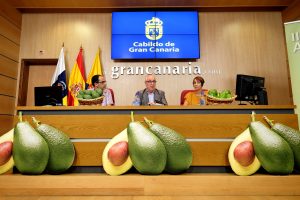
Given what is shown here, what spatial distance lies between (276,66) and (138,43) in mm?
2577

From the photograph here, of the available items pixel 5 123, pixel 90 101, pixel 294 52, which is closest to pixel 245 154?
pixel 294 52

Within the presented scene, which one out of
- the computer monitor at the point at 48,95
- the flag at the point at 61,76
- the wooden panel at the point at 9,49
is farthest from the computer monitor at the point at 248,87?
the wooden panel at the point at 9,49

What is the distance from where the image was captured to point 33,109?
163 cm

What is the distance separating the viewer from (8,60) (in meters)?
4.13

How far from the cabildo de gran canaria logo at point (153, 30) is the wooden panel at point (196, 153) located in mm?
3215

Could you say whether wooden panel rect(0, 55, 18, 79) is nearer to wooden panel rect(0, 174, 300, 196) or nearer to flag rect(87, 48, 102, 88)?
flag rect(87, 48, 102, 88)

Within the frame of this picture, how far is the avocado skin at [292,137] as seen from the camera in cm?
136

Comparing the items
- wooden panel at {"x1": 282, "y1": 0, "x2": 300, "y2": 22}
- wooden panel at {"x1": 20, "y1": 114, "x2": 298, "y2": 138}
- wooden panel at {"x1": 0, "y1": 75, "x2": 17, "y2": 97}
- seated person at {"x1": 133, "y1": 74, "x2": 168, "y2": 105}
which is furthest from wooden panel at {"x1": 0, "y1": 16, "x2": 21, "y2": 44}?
wooden panel at {"x1": 282, "y1": 0, "x2": 300, "y2": 22}

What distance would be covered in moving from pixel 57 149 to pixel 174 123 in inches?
28.9

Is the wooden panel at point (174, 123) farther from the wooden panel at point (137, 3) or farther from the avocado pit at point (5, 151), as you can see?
the wooden panel at point (137, 3)

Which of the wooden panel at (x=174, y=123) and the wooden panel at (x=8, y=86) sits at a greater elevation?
the wooden panel at (x=8, y=86)

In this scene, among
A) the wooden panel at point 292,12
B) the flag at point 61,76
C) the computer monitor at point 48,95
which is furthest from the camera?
the flag at point 61,76

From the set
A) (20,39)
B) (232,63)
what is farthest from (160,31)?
(20,39)

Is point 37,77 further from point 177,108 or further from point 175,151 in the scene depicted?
point 175,151
